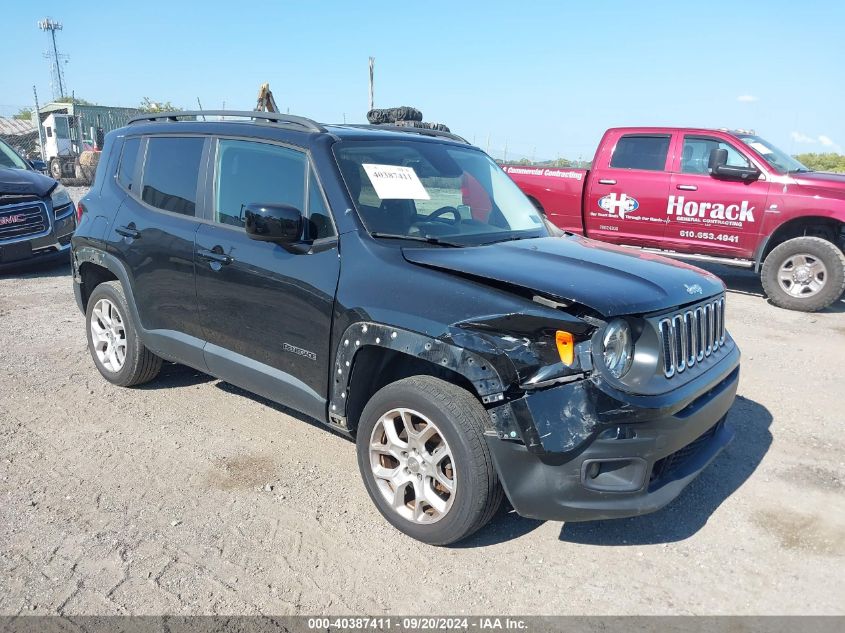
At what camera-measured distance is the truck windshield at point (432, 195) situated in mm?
A: 3547

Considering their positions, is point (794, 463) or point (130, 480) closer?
point (130, 480)

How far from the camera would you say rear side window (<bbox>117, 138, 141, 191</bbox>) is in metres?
4.76

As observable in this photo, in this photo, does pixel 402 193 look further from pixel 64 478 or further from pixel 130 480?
pixel 64 478

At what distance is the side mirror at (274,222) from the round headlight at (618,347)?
5.46ft

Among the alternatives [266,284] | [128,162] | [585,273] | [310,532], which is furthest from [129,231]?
[585,273]

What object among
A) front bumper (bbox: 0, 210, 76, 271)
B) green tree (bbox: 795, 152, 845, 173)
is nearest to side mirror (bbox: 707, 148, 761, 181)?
front bumper (bbox: 0, 210, 76, 271)

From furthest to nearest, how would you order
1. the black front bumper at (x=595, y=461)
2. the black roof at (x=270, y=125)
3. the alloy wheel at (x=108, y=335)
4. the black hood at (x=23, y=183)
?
the black hood at (x=23, y=183) → the alloy wheel at (x=108, y=335) → the black roof at (x=270, y=125) → the black front bumper at (x=595, y=461)

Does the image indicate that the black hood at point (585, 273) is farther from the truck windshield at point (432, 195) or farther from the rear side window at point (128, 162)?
the rear side window at point (128, 162)

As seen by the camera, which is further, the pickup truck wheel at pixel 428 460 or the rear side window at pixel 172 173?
the rear side window at pixel 172 173

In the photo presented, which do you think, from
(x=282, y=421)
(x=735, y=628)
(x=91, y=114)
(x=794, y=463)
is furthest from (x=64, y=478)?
(x=91, y=114)

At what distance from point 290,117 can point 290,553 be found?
7.91 feet

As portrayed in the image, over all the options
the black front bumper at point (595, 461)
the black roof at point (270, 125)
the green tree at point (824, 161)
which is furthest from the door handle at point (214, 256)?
the green tree at point (824, 161)

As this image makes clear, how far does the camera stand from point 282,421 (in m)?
4.54

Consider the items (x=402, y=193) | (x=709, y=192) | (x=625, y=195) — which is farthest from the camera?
(x=625, y=195)
